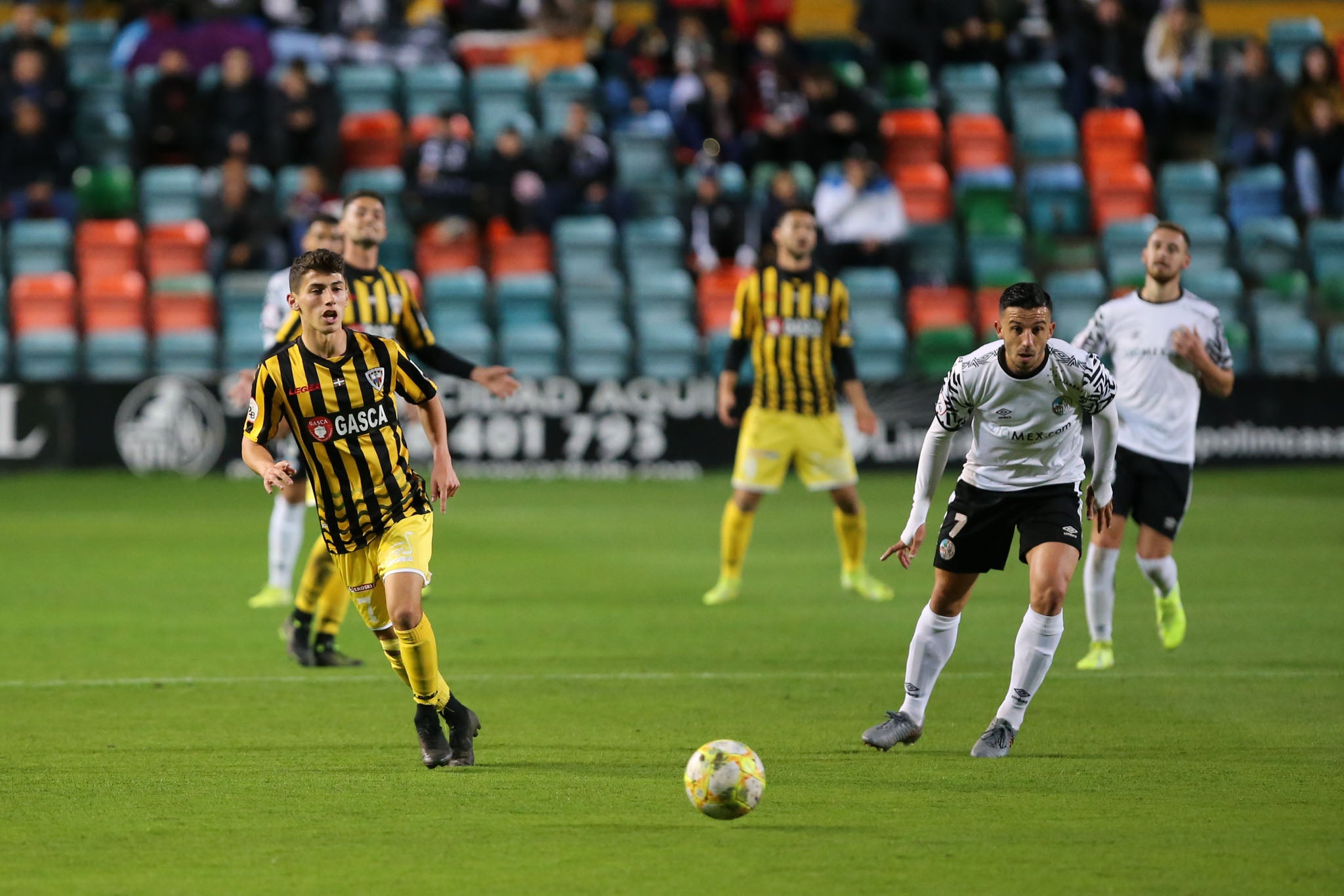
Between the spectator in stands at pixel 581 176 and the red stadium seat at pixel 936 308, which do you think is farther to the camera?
Result: the spectator in stands at pixel 581 176

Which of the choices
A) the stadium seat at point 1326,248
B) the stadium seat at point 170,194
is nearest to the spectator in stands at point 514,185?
the stadium seat at point 170,194

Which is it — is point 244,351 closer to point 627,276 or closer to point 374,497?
point 627,276

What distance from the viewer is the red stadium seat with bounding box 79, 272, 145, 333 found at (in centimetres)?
1897

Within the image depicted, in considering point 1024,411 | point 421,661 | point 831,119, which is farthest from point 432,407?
point 831,119

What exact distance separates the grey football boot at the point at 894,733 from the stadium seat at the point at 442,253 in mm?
13695

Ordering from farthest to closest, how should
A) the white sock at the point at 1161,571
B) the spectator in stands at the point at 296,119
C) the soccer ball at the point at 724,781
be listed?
the spectator in stands at the point at 296,119
the white sock at the point at 1161,571
the soccer ball at the point at 724,781

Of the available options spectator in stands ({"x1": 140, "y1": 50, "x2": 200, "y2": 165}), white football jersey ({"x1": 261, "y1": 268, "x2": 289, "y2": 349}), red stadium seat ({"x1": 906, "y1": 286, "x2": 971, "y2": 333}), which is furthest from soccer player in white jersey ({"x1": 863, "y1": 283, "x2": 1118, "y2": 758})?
spectator in stands ({"x1": 140, "y1": 50, "x2": 200, "y2": 165})

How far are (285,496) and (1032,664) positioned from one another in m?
5.12

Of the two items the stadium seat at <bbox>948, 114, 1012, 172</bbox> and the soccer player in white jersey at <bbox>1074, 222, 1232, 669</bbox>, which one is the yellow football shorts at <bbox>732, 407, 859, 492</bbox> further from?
the stadium seat at <bbox>948, 114, 1012, 172</bbox>

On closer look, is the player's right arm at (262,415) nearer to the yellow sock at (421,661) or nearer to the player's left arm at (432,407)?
the player's left arm at (432,407)

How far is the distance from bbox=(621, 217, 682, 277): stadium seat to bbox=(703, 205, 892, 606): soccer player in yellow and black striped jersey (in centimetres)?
870

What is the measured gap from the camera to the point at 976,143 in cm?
2161

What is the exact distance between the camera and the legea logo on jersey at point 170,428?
17844 mm

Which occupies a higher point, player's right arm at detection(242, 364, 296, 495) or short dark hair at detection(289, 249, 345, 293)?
short dark hair at detection(289, 249, 345, 293)
